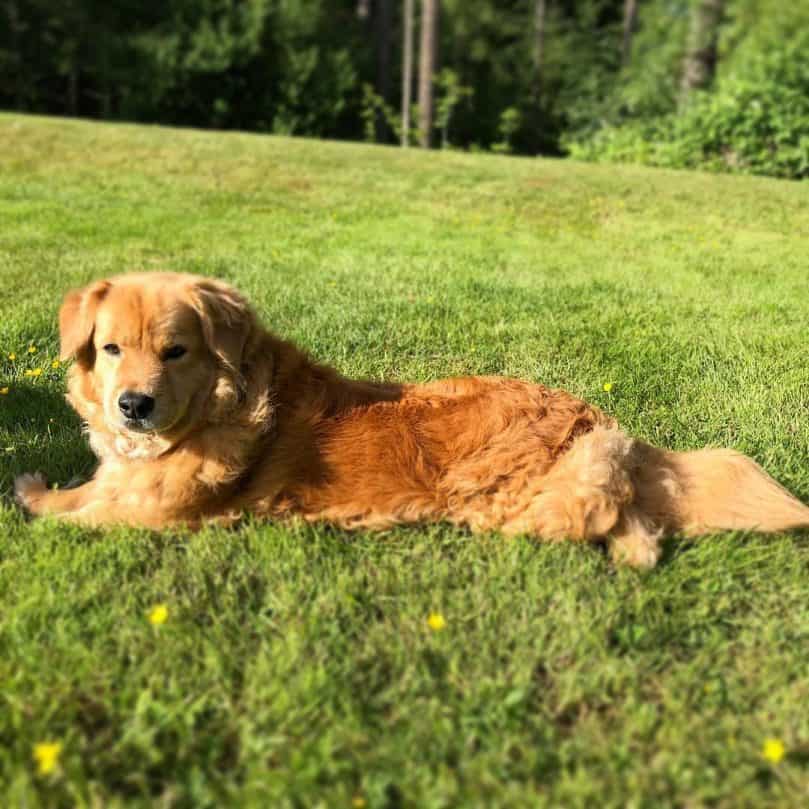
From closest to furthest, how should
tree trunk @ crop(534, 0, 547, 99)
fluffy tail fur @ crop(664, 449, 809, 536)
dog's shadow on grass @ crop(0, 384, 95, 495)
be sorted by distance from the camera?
fluffy tail fur @ crop(664, 449, 809, 536), dog's shadow on grass @ crop(0, 384, 95, 495), tree trunk @ crop(534, 0, 547, 99)

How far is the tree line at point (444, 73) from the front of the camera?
1647cm

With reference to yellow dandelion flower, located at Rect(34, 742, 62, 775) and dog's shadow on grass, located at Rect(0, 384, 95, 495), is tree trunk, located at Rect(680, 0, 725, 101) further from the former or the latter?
yellow dandelion flower, located at Rect(34, 742, 62, 775)

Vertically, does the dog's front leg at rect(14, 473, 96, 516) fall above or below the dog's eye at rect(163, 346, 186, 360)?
below

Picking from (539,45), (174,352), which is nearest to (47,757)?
(174,352)

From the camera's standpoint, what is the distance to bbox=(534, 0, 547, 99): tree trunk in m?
31.5

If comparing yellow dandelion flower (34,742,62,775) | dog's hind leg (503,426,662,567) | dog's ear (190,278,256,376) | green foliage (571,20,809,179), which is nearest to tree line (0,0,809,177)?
green foliage (571,20,809,179)

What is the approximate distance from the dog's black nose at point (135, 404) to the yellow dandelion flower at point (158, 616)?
82cm

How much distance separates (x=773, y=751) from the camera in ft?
6.76

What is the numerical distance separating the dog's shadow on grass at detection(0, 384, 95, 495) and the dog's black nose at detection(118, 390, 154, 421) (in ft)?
3.17

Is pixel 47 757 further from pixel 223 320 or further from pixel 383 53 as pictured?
pixel 383 53

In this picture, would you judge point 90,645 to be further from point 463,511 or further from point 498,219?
point 498,219

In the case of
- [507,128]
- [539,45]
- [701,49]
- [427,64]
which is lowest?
[507,128]

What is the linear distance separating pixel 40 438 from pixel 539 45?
34657 millimetres

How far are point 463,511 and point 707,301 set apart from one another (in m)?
4.60
